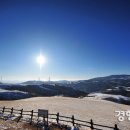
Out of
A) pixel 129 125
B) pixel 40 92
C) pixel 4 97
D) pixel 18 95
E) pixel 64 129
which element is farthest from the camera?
A: pixel 40 92

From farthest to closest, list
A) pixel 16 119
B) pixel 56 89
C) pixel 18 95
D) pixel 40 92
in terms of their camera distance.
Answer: pixel 56 89 → pixel 40 92 → pixel 18 95 → pixel 16 119

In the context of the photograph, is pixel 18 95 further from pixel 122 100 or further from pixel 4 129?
pixel 4 129

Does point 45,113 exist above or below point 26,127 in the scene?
above

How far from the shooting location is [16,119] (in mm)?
25719

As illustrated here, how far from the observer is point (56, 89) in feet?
506

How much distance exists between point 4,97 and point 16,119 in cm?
6372

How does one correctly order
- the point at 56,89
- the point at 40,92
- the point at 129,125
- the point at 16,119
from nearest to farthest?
the point at 16,119 < the point at 129,125 < the point at 40,92 < the point at 56,89

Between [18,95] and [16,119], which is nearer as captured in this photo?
[16,119]

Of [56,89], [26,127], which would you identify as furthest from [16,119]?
[56,89]

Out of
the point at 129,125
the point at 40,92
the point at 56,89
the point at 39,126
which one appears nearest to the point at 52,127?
the point at 39,126

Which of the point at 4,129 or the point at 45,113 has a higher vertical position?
the point at 45,113

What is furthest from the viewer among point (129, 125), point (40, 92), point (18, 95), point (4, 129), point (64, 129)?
point (40, 92)

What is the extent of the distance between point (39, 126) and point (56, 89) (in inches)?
5240

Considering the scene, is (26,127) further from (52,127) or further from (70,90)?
(70,90)
